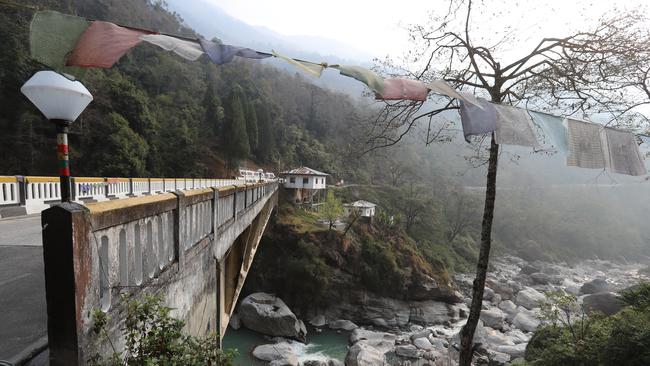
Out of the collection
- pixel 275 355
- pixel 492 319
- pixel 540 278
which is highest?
pixel 275 355

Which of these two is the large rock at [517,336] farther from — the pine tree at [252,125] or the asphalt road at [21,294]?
the pine tree at [252,125]

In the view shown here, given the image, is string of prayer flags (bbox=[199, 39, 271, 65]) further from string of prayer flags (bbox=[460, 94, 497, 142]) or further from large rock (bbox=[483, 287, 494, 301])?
large rock (bbox=[483, 287, 494, 301])

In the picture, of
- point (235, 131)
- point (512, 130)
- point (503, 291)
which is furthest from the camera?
point (235, 131)

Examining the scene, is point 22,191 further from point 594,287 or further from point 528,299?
point 594,287

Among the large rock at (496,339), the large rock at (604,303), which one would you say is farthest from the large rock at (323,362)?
the large rock at (604,303)

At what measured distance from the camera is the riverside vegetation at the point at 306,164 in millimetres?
21922

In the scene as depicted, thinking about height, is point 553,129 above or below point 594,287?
above

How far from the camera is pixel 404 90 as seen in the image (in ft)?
13.6

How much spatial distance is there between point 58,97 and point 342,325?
77.7ft

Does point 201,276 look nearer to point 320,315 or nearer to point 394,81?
point 394,81

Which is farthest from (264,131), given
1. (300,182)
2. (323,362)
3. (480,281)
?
(480,281)

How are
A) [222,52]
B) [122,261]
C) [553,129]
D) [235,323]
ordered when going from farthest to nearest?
[235,323] → [553,129] → [222,52] → [122,261]

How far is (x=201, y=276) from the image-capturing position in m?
4.48

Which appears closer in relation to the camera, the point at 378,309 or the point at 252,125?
the point at 378,309
